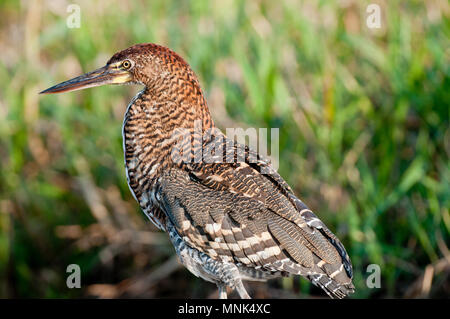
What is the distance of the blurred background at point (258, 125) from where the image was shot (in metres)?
4.12

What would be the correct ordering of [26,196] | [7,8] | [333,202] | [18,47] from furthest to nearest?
[7,8] → [18,47] → [26,196] → [333,202]

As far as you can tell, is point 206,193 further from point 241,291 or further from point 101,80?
point 101,80

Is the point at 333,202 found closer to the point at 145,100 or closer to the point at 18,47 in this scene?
the point at 145,100

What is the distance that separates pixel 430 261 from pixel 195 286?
4.82ft

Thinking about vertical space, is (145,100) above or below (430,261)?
above

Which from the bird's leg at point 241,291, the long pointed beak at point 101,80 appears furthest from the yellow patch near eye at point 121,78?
the bird's leg at point 241,291

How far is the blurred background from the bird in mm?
1095

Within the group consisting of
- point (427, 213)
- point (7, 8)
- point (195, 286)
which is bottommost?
point (195, 286)

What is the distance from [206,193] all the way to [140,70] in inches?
25.2

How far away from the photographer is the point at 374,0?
5.00m

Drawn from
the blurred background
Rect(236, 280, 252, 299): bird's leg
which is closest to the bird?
Rect(236, 280, 252, 299): bird's leg

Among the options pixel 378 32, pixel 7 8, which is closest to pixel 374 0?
pixel 378 32

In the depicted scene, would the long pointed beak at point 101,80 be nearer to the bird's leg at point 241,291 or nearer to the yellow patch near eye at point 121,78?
the yellow patch near eye at point 121,78

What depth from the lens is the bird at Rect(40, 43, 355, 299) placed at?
2.91 metres
